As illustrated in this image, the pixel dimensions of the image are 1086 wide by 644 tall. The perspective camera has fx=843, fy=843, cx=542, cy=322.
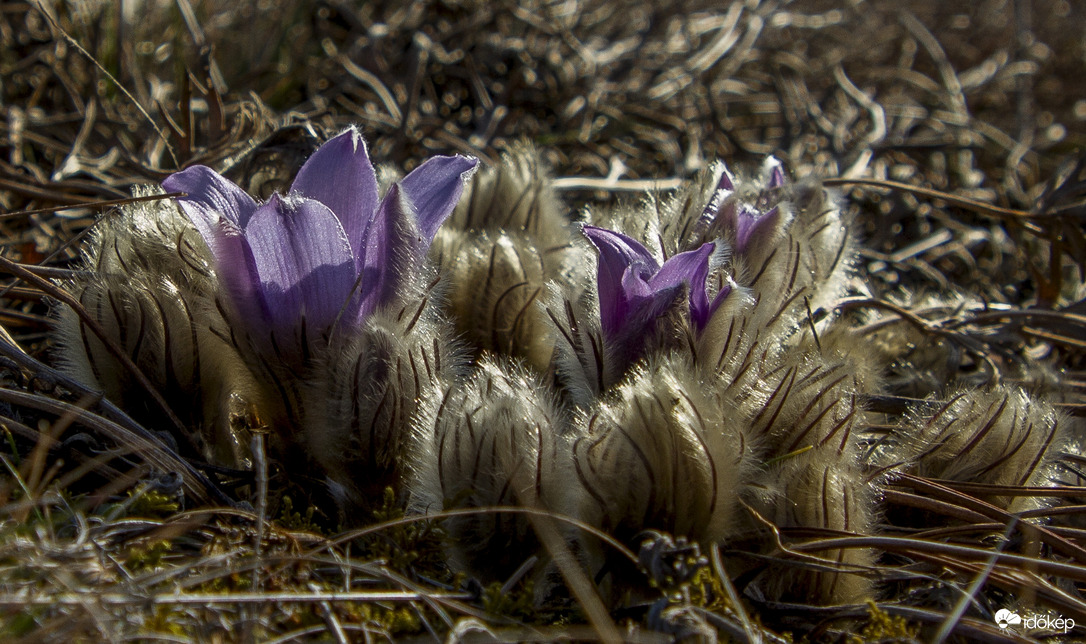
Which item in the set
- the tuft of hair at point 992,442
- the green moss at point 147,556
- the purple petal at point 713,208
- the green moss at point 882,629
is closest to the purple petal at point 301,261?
the green moss at point 147,556

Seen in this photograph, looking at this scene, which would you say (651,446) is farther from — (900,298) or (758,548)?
(900,298)

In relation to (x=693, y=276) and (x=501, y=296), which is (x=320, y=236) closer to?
(x=501, y=296)

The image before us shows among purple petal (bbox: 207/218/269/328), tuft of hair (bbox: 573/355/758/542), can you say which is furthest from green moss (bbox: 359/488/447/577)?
purple petal (bbox: 207/218/269/328)

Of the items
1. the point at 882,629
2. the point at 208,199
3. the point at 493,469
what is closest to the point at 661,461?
the point at 493,469

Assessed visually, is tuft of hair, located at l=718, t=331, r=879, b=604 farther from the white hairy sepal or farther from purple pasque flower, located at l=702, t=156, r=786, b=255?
the white hairy sepal

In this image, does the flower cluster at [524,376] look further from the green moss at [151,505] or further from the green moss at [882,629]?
the green moss at [151,505]
